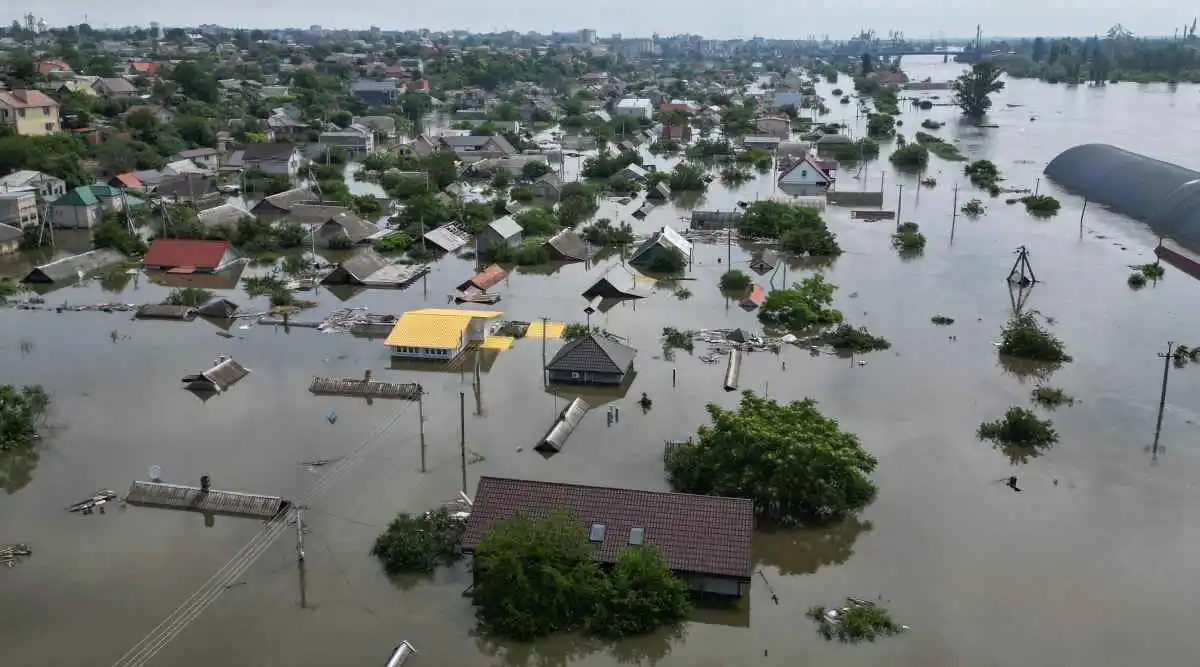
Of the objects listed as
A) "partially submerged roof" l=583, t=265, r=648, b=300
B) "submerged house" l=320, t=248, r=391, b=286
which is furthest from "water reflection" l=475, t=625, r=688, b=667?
"submerged house" l=320, t=248, r=391, b=286

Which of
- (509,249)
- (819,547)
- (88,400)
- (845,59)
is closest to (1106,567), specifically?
(819,547)

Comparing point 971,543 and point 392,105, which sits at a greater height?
point 392,105

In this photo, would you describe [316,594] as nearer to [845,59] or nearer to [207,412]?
[207,412]

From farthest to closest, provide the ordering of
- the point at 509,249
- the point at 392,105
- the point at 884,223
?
1. the point at 392,105
2. the point at 884,223
3. the point at 509,249

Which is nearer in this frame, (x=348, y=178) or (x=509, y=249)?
(x=509, y=249)

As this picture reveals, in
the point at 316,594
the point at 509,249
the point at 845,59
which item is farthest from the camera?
the point at 845,59

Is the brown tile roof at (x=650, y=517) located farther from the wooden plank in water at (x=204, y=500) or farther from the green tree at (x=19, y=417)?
the green tree at (x=19, y=417)

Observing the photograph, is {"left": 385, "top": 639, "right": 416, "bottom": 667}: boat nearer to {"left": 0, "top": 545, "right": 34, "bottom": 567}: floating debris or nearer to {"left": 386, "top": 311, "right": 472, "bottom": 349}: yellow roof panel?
{"left": 0, "top": 545, "right": 34, "bottom": 567}: floating debris
